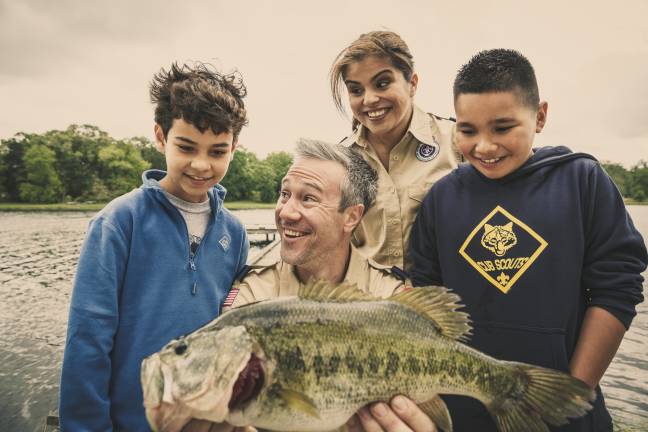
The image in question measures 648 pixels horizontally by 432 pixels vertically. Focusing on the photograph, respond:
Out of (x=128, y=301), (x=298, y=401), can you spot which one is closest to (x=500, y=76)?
(x=298, y=401)

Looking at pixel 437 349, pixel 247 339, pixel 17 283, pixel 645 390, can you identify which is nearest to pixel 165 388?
pixel 247 339

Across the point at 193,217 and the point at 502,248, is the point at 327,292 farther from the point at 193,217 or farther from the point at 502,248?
the point at 193,217

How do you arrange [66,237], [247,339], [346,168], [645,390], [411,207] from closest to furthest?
1. [247,339]
2. [346,168]
3. [411,207]
4. [645,390]
5. [66,237]

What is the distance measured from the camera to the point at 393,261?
12.2 ft

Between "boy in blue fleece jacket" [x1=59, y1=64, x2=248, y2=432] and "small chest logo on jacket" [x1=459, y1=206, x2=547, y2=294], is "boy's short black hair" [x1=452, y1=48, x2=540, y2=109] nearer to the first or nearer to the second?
"small chest logo on jacket" [x1=459, y1=206, x2=547, y2=294]

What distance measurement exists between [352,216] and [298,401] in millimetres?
1706

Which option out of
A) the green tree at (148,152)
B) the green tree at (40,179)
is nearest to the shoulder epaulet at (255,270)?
the green tree at (40,179)

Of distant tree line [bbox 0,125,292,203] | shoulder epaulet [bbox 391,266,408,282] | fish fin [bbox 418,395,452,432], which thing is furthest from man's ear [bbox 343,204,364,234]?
distant tree line [bbox 0,125,292,203]

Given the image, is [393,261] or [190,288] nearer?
[190,288]

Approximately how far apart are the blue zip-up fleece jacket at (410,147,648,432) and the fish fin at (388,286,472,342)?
53cm

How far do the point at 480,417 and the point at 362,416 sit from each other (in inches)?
43.5

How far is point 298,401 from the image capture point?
199cm

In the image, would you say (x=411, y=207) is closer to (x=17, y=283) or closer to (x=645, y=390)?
(x=645, y=390)

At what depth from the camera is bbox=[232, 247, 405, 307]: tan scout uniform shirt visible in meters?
3.05
